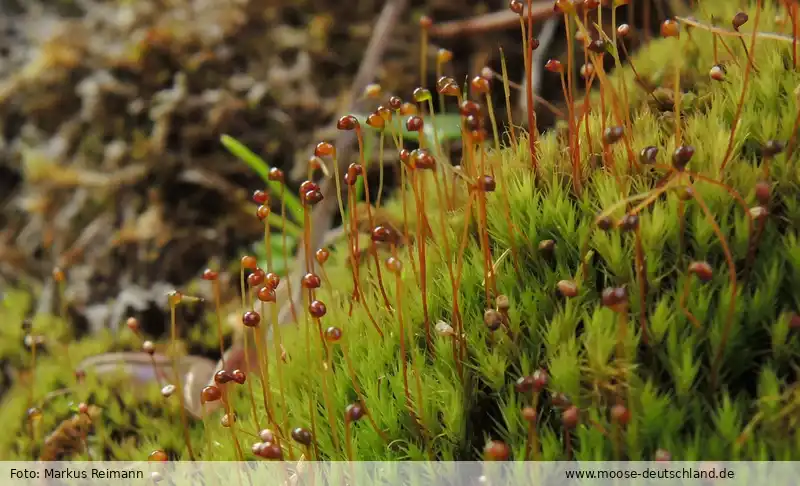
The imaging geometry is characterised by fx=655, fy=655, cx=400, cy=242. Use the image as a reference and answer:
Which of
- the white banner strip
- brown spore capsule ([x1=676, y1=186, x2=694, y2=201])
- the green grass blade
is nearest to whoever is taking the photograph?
the white banner strip

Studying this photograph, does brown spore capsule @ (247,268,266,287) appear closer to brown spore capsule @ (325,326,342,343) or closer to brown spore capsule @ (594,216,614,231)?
brown spore capsule @ (325,326,342,343)

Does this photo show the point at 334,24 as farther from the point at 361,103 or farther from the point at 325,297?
the point at 325,297

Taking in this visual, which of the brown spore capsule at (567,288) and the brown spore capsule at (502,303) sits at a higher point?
the brown spore capsule at (567,288)

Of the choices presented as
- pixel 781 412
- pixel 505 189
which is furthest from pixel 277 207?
pixel 781 412

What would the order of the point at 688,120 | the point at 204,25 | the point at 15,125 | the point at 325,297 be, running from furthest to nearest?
the point at 15,125
the point at 204,25
the point at 325,297
the point at 688,120

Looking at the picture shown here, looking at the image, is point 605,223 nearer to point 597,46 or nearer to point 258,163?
point 597,46

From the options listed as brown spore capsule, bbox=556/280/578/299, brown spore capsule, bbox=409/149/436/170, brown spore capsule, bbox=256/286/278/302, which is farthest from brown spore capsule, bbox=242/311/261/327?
brown spore capsule, bbox=556/280/578/299

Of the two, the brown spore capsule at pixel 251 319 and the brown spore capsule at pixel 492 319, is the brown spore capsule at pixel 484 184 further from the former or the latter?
the brown spore capsule at pixel 251 319

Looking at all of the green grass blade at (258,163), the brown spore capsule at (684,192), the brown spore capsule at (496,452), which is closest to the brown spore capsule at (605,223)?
the brown spore capsule at (684,192)
